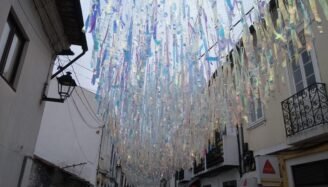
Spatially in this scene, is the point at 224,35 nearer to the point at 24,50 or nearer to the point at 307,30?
the point at 307,30

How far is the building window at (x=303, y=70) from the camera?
7.96m

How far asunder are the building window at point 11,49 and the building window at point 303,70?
6594mm

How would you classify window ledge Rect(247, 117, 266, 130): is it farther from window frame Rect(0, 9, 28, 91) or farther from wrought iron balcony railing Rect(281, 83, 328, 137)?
window frame Rect(0, 9, 28, 91)

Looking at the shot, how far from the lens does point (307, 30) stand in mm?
3762

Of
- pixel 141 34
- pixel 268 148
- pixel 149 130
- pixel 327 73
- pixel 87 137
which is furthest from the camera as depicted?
pixel 87 137

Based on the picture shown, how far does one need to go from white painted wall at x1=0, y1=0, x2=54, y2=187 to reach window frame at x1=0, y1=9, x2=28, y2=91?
6 cm

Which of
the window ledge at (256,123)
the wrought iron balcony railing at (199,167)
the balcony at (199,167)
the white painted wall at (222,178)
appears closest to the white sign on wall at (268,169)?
the window ledge at (256,123)

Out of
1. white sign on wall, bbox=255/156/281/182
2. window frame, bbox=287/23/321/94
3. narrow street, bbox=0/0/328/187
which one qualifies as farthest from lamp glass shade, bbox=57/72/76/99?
white sign on wall, bbox=255/156/281/182

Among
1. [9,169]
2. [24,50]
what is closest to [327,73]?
[24,50]

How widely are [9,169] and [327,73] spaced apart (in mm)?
7223

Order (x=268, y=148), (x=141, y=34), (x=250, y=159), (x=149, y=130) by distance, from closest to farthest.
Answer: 1. (x=141, y=34)
2. (x=268, y=148)
3. (x=149, y=130)
4. (x=250, y=159)

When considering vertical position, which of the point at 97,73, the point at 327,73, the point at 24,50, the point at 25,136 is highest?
the point at 327,73

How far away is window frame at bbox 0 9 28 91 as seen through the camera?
4372 millimetres

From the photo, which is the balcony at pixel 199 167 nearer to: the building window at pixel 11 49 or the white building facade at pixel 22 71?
the white building facade at pixel 22 71
